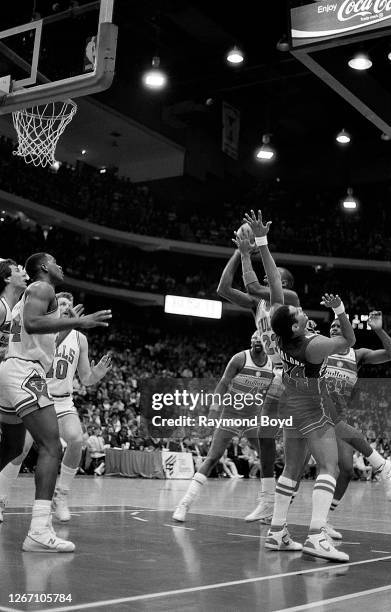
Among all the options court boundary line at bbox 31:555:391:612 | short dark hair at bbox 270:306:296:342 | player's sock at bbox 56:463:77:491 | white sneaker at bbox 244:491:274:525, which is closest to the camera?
court boundary line at bbox 31:555:391:612

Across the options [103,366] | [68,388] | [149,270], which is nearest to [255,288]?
[103,366]

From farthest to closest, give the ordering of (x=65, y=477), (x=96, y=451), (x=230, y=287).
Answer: (x=96, y=451) → (x=65, y=477) → (x=230, y=287)

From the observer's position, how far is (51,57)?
30.5ft

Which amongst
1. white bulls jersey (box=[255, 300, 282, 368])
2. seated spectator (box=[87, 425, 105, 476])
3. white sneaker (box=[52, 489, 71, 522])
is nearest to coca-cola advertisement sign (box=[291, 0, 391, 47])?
white bulls jersey (box=[255, 300, 282, 368])

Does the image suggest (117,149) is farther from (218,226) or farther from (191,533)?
(191,533)

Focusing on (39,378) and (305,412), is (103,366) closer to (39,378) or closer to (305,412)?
(39,378)

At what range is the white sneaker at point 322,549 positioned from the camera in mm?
5309

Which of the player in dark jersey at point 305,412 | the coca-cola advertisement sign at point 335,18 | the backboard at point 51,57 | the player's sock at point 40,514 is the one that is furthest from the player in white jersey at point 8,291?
the coca-cola advertisement sign at point 335,18

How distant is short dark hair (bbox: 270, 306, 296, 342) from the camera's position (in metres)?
5.38

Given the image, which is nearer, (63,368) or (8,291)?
(8,291)

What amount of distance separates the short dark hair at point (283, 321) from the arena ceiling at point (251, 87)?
678 cm

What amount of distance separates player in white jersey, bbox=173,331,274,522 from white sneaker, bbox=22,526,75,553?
9.16 feet

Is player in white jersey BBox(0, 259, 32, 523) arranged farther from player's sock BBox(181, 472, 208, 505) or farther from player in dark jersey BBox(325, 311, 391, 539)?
player in dark jersey BBox(325, 311, 391, 539)

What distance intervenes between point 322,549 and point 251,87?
78.2 feet
